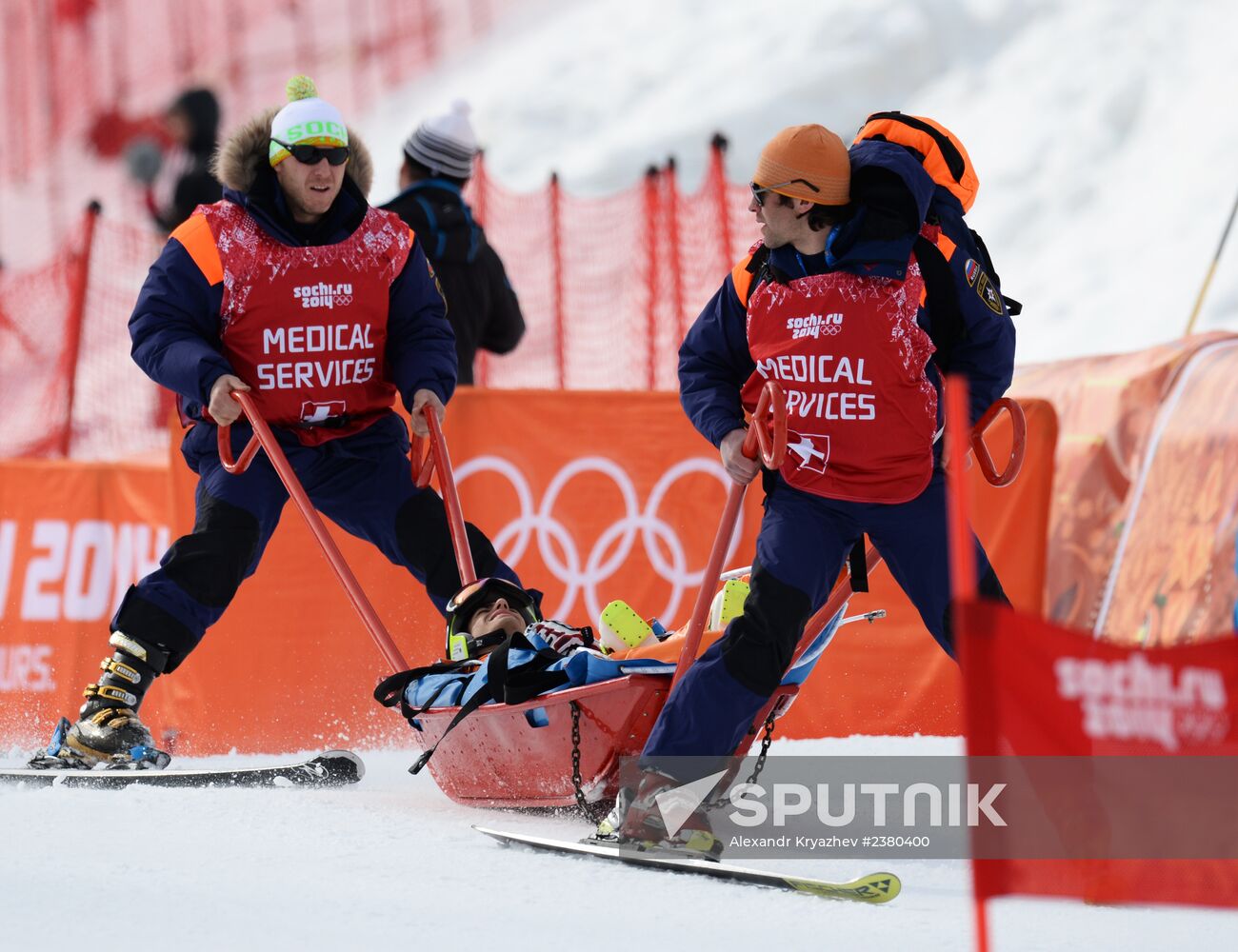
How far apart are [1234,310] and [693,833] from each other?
1028 centimetres

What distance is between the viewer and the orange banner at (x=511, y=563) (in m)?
6.57

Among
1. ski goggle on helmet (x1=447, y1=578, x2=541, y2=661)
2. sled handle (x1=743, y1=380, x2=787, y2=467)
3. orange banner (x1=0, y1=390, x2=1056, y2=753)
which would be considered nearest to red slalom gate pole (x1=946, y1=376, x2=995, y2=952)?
sled handle (x1=743, y1=380, x2=787, y2=467)

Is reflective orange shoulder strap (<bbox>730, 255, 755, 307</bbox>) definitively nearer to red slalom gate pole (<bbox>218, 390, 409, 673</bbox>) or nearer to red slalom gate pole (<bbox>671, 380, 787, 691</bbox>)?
red slalom gate pole (<bbox>671, 380, 787, 691</bbox>)

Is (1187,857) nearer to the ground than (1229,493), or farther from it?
nearer to the ground

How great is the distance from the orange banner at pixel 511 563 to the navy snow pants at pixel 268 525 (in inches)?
43.8

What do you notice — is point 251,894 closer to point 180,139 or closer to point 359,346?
point 359,346

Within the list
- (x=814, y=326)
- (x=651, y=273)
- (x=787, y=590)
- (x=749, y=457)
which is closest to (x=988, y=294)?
(x=814, y=326)

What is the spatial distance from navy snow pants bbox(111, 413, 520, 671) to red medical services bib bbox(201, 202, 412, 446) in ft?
0.40

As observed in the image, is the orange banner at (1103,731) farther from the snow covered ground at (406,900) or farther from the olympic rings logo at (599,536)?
the olympic rings logo at (599,536)

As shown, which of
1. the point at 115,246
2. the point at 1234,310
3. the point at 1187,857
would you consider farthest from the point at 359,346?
the point at 1234,310

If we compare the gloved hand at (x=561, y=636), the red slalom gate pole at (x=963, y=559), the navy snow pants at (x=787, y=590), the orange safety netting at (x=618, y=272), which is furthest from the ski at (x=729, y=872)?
the orange safety netting at (x=618, y=272)

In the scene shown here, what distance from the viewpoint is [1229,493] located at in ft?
23.5

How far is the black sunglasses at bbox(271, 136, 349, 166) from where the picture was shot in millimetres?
5102
